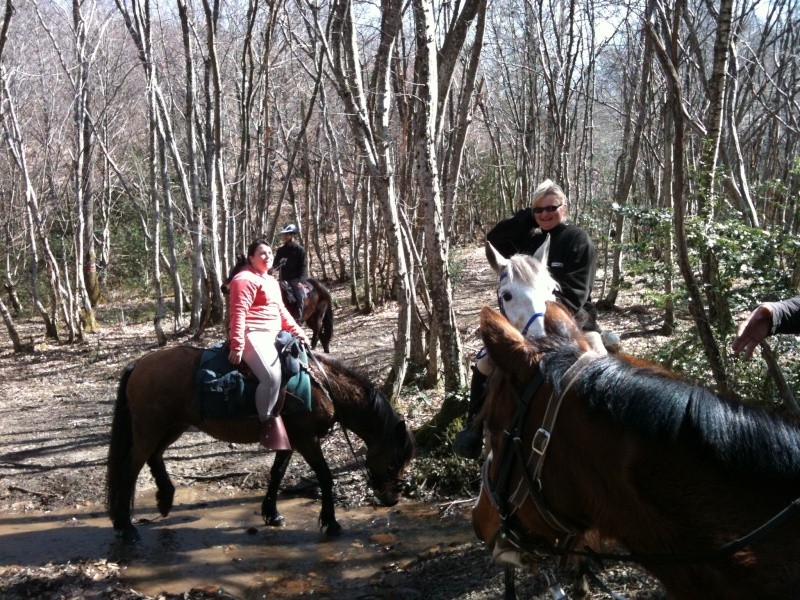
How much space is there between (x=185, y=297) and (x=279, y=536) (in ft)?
57.0

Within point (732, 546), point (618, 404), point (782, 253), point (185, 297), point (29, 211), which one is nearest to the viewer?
point (732, 546)

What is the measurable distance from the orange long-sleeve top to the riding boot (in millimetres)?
666

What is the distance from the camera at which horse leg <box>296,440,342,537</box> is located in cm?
594

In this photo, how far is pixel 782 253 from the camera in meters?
5.50

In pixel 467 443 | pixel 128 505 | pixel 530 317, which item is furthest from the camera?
pixel 128 505

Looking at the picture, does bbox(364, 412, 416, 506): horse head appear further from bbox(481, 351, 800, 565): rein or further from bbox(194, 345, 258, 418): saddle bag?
bbox(481, 351, 800, 565): rein

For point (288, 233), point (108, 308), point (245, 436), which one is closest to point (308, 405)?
point (245, 436)

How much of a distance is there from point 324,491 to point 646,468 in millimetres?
4438

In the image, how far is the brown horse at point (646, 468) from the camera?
5.97 feet

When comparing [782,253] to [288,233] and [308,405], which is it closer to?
[308,405]

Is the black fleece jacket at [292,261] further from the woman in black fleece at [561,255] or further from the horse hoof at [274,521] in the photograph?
the woman in black fleece at [561,255]

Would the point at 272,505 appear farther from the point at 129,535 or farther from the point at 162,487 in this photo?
the point at 129,535

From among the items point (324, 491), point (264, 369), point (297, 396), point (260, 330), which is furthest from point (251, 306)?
point (324, 491)

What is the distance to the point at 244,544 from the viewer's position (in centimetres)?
585
